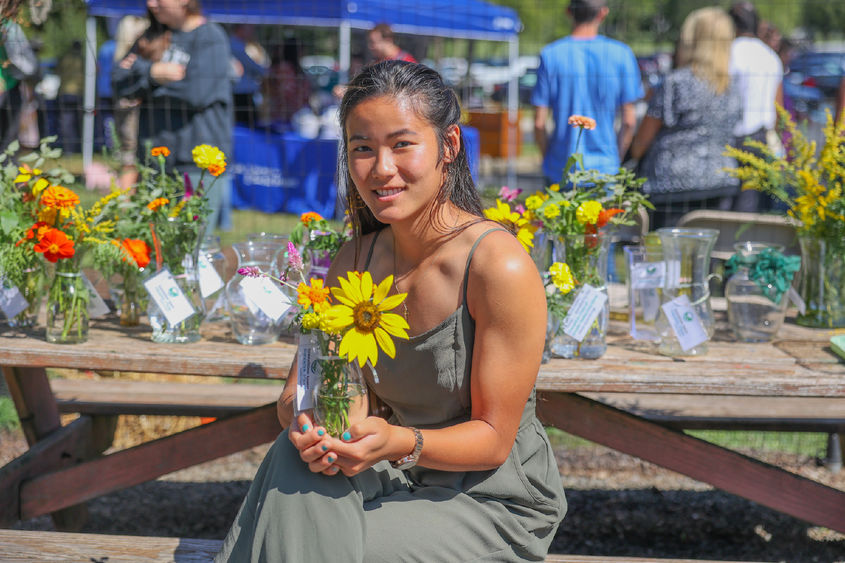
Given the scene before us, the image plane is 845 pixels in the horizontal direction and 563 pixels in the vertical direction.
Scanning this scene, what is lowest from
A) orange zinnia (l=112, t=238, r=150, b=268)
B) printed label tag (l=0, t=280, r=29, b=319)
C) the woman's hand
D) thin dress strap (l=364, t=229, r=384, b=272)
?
the woman's hand

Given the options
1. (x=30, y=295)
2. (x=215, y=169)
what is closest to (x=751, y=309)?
(x=215, y=169)

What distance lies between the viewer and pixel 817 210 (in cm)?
240

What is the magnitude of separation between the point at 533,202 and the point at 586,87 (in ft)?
7.80

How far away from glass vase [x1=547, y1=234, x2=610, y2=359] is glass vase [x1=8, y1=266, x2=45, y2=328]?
1287mm

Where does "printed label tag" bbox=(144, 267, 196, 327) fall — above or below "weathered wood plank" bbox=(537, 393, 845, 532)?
above

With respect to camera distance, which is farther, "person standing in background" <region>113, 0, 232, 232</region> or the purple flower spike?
"person standing in background" <region>113, 0, 232, 232</region>

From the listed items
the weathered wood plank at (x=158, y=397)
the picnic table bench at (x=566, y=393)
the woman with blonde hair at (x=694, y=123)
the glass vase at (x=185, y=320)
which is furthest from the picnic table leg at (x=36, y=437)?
the woman with blonde hair at (x=694, y=123)

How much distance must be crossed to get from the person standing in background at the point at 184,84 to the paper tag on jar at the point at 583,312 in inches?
112

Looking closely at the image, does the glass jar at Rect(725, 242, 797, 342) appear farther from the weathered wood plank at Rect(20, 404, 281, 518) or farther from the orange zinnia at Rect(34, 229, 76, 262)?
the orange zinnia at Rect(34, 229, 76, 262)

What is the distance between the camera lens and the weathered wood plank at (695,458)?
2.28m

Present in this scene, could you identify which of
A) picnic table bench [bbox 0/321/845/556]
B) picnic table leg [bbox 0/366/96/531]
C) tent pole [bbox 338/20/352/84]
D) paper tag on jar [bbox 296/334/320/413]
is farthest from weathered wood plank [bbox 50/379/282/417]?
tent pole [bbox 338/20/352/84]

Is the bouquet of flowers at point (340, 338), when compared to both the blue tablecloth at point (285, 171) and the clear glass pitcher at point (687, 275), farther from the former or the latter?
the blue tablecloth at point (285, 171)

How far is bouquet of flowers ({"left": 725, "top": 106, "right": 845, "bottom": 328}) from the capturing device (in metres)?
2.37

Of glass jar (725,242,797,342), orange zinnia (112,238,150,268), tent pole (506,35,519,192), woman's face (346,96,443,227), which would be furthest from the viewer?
tent pole (506,35,519,192)
